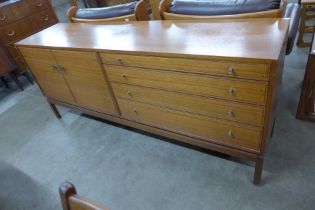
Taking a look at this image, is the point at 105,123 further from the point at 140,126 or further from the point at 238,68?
the point at 238,68

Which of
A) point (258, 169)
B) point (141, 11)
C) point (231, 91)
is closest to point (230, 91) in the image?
point (231, 91)

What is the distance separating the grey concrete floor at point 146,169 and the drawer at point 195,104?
46 cm

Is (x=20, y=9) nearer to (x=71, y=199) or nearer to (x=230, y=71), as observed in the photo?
(x=230, y=71)

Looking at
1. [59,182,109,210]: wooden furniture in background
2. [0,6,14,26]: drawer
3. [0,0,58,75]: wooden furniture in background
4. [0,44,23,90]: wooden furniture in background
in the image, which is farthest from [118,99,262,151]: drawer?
[0,6,14,26]: drawer

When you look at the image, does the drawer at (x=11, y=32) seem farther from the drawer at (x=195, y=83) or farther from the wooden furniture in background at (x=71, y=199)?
the wooden furniture in background at (x=71, y=199)

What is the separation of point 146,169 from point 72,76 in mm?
881

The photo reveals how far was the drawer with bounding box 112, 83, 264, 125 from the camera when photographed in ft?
3.75

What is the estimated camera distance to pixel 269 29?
1.16 metres

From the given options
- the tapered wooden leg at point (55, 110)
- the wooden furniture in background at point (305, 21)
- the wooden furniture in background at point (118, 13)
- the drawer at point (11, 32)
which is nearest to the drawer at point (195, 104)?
the wooden furniture in background at point (118, 13)

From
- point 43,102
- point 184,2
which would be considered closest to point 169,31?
point 184,2

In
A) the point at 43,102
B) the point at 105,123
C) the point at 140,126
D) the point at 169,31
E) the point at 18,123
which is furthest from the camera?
the point at 43,102

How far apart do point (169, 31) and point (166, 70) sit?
312 millimetres

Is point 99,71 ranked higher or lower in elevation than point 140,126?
higher

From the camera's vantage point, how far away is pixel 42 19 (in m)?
3.17
